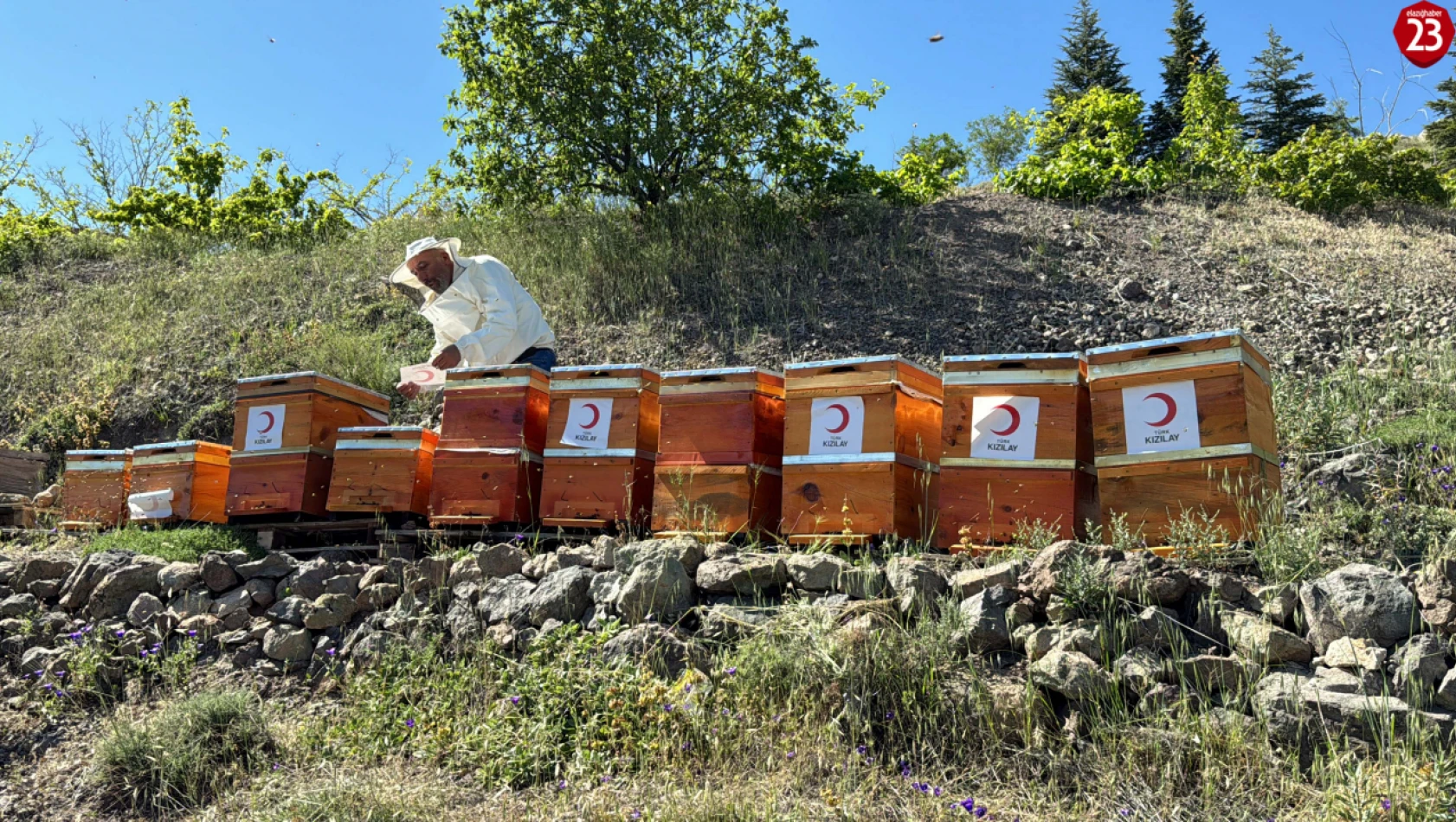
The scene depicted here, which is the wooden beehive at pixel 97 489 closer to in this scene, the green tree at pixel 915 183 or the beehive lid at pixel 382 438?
the beehive lid at pixel 382 438

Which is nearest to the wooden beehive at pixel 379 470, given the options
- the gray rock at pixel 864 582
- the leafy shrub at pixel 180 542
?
the leafy shrub at pixel 180 542

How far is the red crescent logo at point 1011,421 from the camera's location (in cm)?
524

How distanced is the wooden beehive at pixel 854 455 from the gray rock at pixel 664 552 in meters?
0.64

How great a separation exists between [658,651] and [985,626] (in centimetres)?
144

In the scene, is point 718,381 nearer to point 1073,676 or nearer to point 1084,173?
point 1073,676

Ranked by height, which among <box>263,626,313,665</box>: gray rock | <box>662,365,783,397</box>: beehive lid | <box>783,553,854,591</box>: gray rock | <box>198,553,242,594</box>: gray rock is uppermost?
<box>662,365,783,397</box>: beehive lid

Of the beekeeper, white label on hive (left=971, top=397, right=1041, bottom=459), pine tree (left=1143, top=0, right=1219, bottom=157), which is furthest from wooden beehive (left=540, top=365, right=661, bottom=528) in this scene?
pine tree (left=1143, top=0, right=1219, bottom=157)

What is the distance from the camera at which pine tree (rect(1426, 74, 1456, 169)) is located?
113 ft

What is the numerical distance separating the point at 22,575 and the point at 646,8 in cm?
1125

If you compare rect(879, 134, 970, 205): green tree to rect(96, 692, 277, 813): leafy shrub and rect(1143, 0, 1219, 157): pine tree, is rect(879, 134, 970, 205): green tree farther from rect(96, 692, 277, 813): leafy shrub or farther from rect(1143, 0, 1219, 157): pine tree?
rect(1143, 0, 1219, 157): pine tree

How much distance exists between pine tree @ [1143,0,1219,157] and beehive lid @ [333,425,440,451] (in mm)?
32561

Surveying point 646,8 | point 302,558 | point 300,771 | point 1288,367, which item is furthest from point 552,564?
point 646,8

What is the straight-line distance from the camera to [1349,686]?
3713 mm

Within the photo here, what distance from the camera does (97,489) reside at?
8.21m
